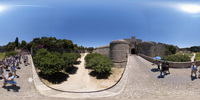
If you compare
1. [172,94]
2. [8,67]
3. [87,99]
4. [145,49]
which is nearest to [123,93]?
[87,99]

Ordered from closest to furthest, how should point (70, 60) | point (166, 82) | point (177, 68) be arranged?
point (166, 82) → point (177, 68) → point (70, 60)

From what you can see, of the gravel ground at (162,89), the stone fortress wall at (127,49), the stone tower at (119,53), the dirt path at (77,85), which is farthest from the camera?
the stone fortress wall at (127,49)

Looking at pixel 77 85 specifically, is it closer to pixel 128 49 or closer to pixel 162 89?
pixel 162 89

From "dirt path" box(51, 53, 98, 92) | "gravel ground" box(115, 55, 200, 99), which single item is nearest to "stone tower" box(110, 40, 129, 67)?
"dirt path" box(51, 53, 98, 92)

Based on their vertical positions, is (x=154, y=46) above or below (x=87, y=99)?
above

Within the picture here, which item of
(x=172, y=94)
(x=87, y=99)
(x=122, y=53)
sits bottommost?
(x=87, y=99)

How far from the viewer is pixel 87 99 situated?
235 inches

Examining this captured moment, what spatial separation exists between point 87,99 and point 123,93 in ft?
8.00

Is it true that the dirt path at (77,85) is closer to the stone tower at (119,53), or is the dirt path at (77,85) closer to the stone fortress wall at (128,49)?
the stone tower at (119,53)

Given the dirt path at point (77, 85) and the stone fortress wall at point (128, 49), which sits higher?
the stone fortress wall at point (128, 49)

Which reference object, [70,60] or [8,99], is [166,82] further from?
[70,60]

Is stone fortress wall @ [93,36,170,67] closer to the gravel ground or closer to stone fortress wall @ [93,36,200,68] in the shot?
stone fortress wall @ [93,36,200,68]

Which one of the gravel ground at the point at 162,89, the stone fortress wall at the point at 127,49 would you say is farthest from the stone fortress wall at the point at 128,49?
the gravel ground at the point at 162,89

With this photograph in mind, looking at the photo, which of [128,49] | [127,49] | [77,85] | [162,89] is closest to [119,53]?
[127,49]
